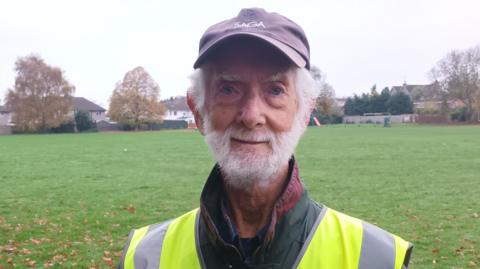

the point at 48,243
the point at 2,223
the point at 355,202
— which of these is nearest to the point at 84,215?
the point at 2,223

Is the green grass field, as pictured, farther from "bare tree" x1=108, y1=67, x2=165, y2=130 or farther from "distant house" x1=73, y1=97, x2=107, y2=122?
"distant house" x1=73, y1=97, x2=107, y2=122

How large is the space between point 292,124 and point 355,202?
11101 mm

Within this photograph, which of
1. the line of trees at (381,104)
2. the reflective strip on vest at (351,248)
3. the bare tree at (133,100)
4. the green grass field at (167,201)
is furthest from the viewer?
the line of trees at (381,104)

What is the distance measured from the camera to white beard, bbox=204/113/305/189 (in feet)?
6.46

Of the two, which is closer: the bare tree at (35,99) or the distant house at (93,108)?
the bare tree at (35,99)

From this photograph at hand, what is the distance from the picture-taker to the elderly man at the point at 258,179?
1.90 meters

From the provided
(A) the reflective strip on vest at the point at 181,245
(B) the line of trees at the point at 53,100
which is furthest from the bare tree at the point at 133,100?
(A) the reflective strip on vest at the point at 181,245

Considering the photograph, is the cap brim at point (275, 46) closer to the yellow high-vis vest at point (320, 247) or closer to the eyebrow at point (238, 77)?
the eyebrow at point (238, 77)

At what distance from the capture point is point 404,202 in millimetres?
12531

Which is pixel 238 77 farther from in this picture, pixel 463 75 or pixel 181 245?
pixel 463 75

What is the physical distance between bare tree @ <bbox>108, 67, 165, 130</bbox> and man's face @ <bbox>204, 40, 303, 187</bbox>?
85655 mm

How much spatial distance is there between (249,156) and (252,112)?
6.8 inches

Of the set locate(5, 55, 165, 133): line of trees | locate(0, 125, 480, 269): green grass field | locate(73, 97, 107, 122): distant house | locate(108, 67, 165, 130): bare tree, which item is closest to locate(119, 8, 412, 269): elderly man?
locate(0, 125, 480, 269): green grass field

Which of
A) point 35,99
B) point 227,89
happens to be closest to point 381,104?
point 35,99
